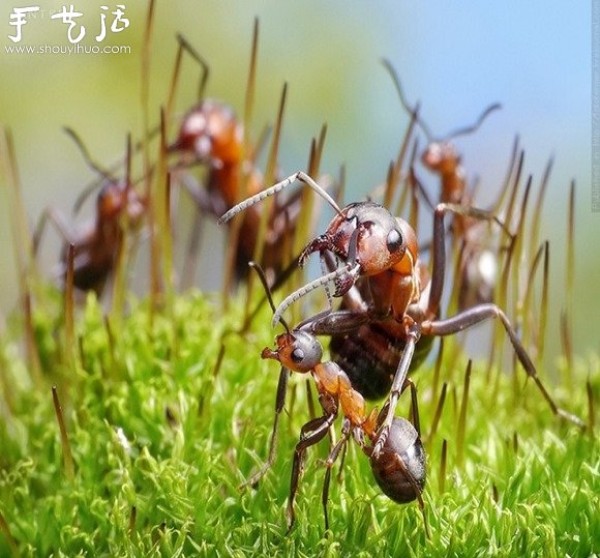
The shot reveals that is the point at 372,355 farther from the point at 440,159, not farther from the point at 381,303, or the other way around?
the point at 440,159

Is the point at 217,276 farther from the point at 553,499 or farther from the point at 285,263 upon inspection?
the point at 553,499

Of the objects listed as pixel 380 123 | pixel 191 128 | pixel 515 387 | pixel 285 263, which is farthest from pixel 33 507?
pixel 380 123

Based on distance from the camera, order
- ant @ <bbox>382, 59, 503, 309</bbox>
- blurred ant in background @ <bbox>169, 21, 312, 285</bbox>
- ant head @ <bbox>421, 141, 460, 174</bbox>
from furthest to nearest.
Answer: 1. blurred ant in background @ <bbox>169, 21, 312, 285</bbox>
2. ant head @ <bbox>421, 141, 460, 174</bbox>
3. ant @ <bbox>382, 59, 503, 309</bbox>

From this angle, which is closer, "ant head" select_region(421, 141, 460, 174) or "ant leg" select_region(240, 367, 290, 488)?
"ant leg" select_region(240, 367, 290, 488)

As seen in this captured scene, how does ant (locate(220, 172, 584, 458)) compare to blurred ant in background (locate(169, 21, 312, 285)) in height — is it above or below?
below

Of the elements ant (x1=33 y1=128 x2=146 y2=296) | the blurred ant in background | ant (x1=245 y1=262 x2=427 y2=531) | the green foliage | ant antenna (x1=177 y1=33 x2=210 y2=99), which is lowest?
the green foliage

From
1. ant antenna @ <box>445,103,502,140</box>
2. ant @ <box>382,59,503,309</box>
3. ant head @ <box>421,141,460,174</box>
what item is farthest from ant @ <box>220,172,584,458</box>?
ant head @ <box>421,141,460,174</box>

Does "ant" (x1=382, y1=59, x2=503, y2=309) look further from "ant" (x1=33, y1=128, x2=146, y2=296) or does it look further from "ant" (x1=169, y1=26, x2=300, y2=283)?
"ant" (x1=33, y1=128, x2=146, y2=296)

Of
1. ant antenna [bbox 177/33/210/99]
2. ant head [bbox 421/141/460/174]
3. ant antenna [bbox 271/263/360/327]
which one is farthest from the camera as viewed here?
ant head [bbox 421/141/460/174]
